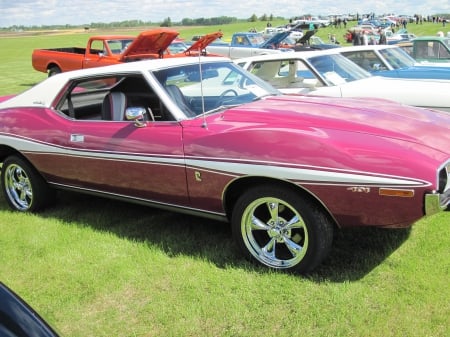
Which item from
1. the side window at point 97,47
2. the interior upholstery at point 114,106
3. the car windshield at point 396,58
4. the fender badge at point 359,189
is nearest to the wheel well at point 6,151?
the interior upholstery at point 114,106

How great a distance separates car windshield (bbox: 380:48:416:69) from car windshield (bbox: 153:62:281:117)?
5607mm

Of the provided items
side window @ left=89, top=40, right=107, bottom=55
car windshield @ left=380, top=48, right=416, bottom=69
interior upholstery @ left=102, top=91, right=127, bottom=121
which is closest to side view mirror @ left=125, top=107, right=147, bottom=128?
interior upholstery @ left=102, top=91, right=127, bottom=121

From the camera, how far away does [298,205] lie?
10.7 feet

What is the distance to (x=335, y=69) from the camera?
759cm

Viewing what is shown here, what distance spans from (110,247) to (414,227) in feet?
8.27

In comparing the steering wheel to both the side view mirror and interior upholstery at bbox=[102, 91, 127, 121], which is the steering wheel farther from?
interior upholstery at bbox=[102, 91, 127, 121]

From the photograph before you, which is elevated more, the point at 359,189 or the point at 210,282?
the point at 359,189

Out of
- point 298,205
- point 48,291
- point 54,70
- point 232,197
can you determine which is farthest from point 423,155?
point 54,70

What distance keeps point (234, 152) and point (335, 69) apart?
4.64m

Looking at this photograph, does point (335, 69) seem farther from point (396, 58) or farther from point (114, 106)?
point (114, 106)

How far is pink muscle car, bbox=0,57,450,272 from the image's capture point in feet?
10.1

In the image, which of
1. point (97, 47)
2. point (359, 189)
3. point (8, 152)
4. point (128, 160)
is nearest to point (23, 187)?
point (8, 152)

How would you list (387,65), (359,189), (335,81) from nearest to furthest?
(359,189) < (335,81) < (387,65)

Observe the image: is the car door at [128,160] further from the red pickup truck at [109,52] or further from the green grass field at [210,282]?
the red pickup truck at [109,52]
